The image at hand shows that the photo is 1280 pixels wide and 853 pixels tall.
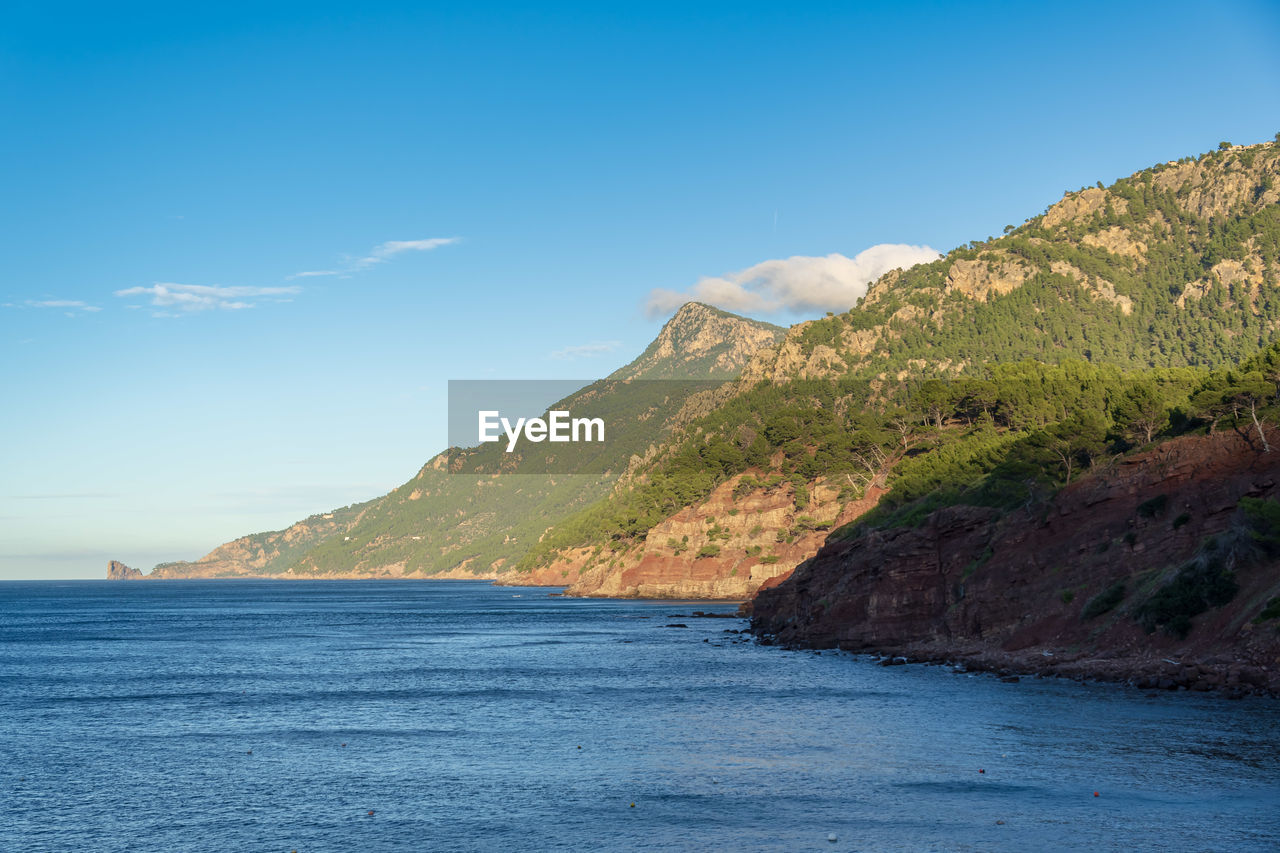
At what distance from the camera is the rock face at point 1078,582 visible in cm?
6122

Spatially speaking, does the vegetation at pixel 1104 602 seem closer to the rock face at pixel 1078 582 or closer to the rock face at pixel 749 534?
the rock face at pixel 1078 582

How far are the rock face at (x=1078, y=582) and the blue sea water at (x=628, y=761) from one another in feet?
14.9

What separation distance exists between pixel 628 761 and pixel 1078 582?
4454cm

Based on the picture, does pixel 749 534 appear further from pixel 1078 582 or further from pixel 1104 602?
pixel 1104 602

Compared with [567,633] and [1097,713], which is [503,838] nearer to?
[1097,713]

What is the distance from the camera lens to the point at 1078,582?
7500 centimetres

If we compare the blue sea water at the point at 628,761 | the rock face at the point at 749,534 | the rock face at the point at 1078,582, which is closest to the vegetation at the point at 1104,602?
the rock face at the point at 1078,582

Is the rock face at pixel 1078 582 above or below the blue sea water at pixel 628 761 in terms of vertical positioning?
above

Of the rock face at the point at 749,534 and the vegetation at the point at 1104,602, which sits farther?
the rock face at the point at 749,534

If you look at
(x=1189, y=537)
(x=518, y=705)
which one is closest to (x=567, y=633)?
(x=518, y=705)

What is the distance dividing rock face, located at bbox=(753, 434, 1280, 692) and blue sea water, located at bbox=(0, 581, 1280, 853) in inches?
179

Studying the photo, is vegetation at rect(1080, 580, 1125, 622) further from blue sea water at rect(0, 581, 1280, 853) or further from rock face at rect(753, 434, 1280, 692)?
blue sea water at rect(0, 581, 1280, 853)

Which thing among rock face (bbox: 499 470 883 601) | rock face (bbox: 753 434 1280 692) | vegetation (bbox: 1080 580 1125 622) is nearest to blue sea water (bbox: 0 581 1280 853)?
rock face (bbox: 753 434 1280 692)

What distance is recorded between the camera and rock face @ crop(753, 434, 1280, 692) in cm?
6122
